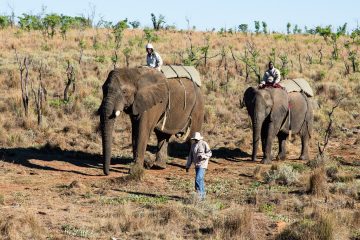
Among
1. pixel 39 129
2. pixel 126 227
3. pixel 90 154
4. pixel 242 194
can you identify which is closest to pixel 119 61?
pixel 39 129

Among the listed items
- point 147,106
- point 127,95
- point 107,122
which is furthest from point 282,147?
point 107,122

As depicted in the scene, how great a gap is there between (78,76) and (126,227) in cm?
1995

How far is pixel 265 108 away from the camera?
20438 mm

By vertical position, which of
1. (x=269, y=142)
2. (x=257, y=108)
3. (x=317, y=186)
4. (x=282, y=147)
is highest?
(x=257, y=108)

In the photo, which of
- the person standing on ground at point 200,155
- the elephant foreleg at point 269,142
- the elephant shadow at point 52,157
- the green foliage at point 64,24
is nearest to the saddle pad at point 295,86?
the elephant foreleg at point 269,142

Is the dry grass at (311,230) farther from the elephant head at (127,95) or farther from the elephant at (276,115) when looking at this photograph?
the elephant at (276,115)

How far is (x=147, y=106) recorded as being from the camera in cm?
1741

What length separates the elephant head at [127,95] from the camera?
645 inches

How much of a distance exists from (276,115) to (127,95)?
5.72 meters

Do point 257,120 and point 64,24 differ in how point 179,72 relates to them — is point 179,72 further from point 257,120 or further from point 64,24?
point 64,24

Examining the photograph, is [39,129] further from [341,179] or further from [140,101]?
[341,179]

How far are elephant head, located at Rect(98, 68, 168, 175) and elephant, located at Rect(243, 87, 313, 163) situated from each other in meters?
3.41

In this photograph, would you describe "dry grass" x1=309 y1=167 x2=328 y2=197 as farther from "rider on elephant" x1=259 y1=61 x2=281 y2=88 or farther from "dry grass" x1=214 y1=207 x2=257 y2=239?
"rider on elephant" x1=259 y1=61 x2=281 y2=88

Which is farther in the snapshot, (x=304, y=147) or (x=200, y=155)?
(x=304, y=147)
